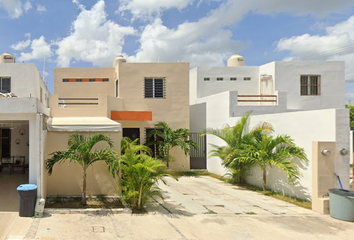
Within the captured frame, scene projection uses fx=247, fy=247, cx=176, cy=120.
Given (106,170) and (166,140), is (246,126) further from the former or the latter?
(106,170)

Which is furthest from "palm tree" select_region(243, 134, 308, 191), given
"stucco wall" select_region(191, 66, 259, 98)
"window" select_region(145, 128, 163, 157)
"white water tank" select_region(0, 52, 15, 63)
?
"white water tank" select_region(0, 52, 15, 63)

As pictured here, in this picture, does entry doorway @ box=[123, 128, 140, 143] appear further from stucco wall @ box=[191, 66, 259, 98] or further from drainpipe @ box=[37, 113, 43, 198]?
drainpipe @ box=[37, 113, 43, 198]

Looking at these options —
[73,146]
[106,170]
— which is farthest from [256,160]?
[73,146]

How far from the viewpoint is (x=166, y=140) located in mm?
14484

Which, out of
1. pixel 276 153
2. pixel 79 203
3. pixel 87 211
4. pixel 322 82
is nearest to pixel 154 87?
pixel 276 153

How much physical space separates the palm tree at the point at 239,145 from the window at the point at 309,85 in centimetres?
910

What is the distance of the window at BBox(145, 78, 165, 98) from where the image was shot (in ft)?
51.9

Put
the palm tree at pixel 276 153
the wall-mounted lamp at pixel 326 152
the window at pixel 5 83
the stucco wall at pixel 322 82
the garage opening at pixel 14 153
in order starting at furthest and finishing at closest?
the stucco wall at pixel 322 82
the window at pixel 5 83
the garage opening at pixel 14 153
the palm tree at pixel 276 153
the wall-mounted lamp at pixel 326 152

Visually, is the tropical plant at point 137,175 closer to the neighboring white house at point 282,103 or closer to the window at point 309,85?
the neighboring white house at point 282,103

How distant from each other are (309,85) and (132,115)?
1356 cm

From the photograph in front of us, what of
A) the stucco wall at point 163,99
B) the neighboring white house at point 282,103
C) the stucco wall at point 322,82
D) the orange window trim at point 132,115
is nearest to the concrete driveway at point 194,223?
the neighboring white house at point 282,103

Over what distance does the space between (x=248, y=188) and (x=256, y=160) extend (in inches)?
74.1

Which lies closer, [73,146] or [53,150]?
[73,146]

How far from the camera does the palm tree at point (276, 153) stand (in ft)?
29.9
